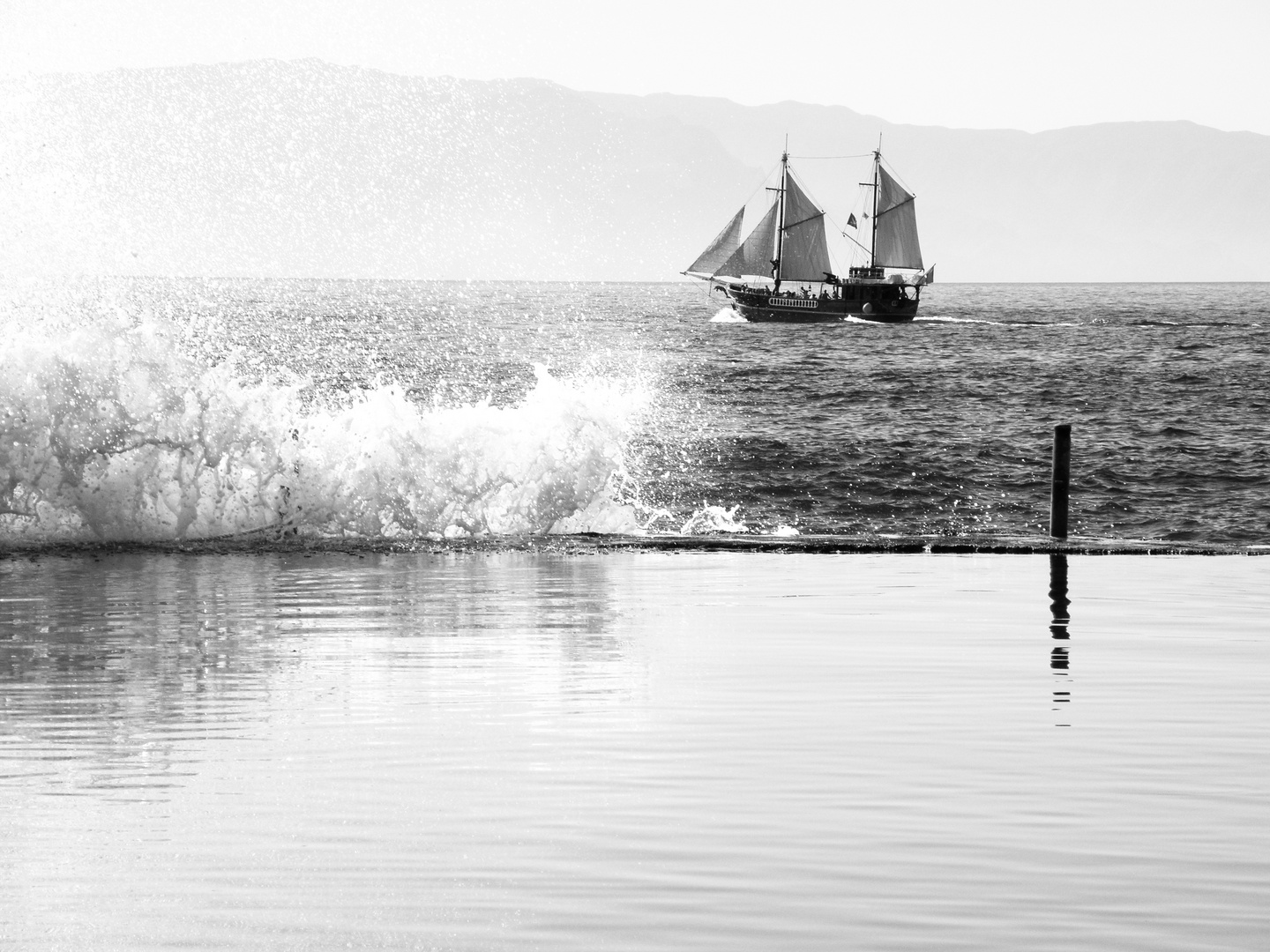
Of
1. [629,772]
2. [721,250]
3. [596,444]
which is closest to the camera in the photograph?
[629,772]

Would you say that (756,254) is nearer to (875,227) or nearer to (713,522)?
(875,227)

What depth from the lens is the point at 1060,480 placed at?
63.3ft

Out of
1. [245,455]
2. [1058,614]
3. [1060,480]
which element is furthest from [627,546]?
[1058,614]

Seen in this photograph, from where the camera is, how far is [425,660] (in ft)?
35.8

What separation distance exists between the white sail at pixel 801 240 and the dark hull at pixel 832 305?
204 cm

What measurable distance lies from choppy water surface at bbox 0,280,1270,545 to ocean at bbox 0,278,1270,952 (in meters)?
0.07

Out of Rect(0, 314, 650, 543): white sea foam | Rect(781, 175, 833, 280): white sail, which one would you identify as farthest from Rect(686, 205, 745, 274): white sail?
Rect(0, 314, 650, 543): white sea foam

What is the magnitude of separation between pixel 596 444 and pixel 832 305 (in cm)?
11658

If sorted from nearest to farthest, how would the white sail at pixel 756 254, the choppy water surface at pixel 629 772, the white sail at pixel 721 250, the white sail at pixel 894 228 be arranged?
1. the choppy water surface at pixel 629 772
2. the white sail at pixel 756 254
3. the white sail at pixel 894 228
4. the white sail at pixel 721 250

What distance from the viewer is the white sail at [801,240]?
445 feet

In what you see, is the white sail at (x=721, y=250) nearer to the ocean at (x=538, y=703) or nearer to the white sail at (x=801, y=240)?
the white sail at (x=801, y=240)

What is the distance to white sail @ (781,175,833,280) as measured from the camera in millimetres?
135625

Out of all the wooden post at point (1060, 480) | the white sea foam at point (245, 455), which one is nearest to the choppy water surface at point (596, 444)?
the white sea foam at point (245, 455)

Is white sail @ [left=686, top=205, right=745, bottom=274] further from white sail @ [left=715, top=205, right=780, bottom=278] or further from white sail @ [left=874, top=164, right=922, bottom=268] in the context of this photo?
white sail @ [left=874, top=164, right=922, bottom=268]
